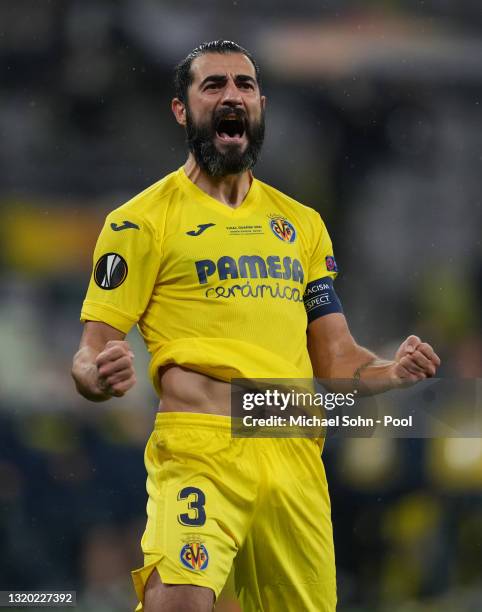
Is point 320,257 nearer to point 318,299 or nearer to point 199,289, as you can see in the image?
point 318,299

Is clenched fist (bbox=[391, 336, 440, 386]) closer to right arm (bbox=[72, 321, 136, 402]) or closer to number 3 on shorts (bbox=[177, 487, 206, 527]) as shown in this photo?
number 3 on shorts (bbox=[177, 487, 206, 527])

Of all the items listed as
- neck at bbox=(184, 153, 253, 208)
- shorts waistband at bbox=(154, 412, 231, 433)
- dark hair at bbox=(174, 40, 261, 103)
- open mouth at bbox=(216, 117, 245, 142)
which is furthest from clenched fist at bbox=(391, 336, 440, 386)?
dark hair at bbox=(174, 40, 261, 103)

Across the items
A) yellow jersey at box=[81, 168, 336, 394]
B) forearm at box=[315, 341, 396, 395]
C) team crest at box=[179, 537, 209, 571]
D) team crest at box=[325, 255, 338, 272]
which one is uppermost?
team crest at box=[325, 255, 338, 272]

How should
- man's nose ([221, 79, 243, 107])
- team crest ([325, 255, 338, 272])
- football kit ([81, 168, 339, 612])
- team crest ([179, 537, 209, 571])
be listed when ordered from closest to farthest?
1. team crest ([179, 537, 209, 571])
2. football kit ([81, 168, 339, 612])
3. man's nose ([221, 79, 243, 107])
4. team crest ([325, 255, 338, 272])

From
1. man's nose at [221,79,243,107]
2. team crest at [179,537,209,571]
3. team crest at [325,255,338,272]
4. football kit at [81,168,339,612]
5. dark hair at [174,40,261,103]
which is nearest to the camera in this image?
team crest at [179,537,209,571]

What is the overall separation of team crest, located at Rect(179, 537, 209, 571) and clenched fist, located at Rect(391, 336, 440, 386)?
77 centimetres

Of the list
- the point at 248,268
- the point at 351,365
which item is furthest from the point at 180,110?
the point at 351,365

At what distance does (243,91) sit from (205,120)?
0.15 metres

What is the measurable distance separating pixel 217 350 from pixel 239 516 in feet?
1.52

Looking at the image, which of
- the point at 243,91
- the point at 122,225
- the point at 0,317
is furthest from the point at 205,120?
the point at 0,317

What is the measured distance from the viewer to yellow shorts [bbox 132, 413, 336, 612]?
9.82 feet

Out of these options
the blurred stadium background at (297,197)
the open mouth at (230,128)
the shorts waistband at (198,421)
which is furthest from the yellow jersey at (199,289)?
the blurred stadium background at (297,197)

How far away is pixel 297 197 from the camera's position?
672 centimetres

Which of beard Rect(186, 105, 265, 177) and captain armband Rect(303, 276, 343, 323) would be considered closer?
beard Rect(186, 105, 265, 177)
